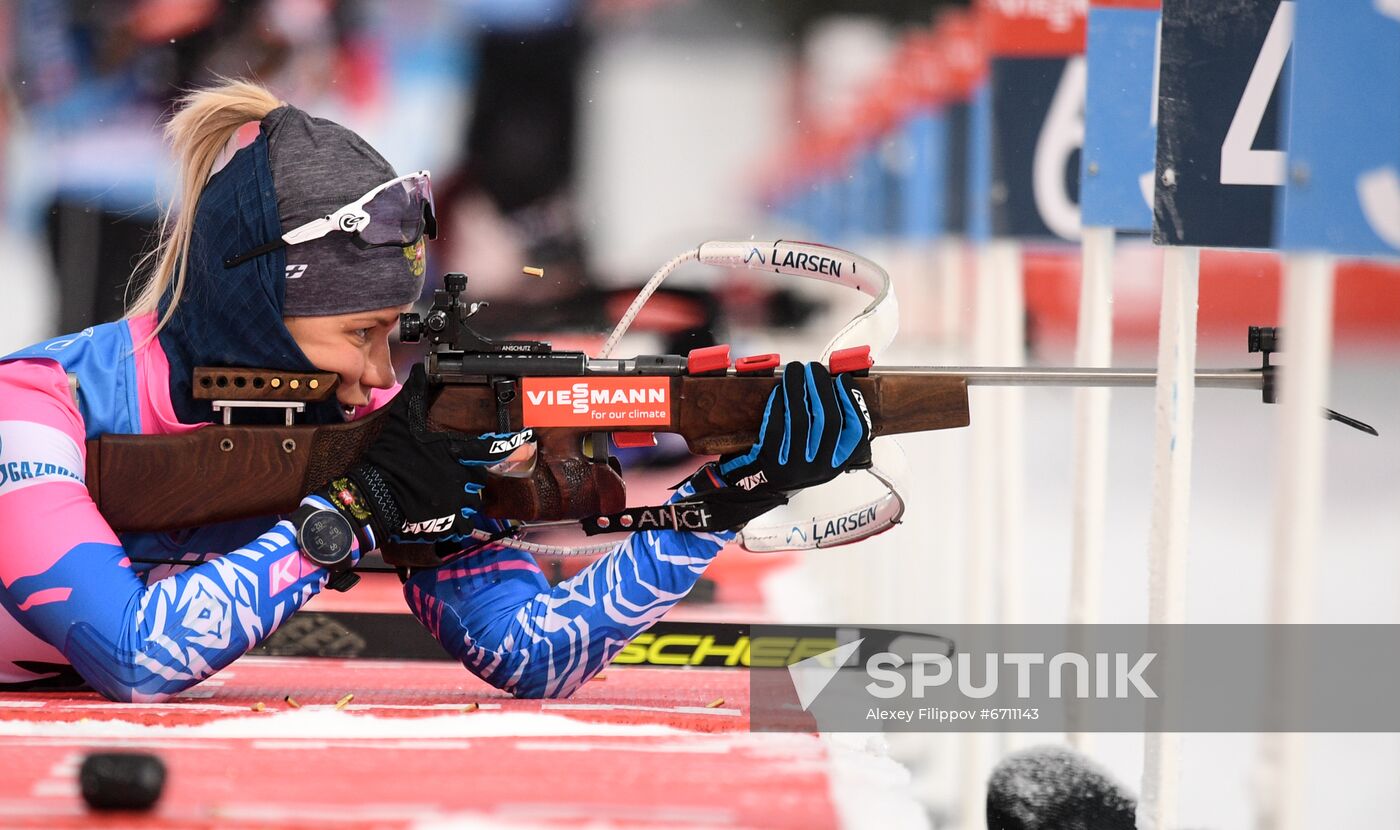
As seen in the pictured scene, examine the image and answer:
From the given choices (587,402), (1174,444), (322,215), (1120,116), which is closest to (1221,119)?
(1174,444)

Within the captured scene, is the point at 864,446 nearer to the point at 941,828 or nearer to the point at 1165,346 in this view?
the point at 1165,346

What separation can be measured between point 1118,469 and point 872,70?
2541mm

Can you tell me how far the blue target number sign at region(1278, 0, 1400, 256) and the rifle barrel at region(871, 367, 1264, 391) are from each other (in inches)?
26.8

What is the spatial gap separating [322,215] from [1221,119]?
41.8 inches

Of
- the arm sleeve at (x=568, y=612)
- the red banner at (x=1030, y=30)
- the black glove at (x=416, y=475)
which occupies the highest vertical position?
the red banner at (x=1030, y=30)

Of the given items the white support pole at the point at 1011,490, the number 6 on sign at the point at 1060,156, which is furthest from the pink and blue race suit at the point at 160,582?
the number 6 on sign at the point at 1060,156

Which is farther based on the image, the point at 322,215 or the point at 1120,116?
the point at 1120,116

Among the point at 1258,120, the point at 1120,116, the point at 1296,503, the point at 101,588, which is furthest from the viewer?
the point at 1120,116

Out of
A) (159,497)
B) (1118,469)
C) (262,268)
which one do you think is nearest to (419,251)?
(262,268)

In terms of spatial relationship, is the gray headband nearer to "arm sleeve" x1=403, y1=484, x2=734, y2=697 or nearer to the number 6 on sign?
"arm sleeve" x1=403, y1=484, x2=734, y2=697

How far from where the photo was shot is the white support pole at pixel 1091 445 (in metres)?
1.83

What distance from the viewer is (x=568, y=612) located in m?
1.86

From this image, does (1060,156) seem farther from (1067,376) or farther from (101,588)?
(101,588)

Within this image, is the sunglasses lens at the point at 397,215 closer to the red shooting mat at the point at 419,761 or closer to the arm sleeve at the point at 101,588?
the arm sleeve at the point at 101,588
